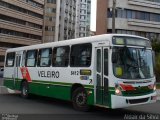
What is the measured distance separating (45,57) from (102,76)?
193 inches

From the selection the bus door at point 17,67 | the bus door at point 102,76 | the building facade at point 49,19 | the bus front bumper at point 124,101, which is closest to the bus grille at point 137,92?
the bus front bumper at point 124,101

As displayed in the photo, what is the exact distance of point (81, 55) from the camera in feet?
45.3

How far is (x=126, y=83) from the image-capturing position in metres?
11.8

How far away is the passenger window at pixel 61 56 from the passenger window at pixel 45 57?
1.75 feet

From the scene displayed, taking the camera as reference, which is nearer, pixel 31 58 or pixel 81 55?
pixel 81 55

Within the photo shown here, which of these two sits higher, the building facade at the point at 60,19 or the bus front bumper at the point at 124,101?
the building facade at the point at 60,19

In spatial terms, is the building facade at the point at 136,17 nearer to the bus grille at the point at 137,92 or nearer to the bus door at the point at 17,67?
the bus door at the point at 17,67

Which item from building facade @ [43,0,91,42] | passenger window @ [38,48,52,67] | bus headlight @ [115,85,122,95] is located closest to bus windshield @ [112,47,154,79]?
bus headlight @ [115,85,122,95]

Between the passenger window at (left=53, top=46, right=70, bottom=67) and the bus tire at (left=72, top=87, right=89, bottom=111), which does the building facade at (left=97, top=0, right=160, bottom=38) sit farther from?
the bus tire at (left=72, top=87, right=89, bottom=111)

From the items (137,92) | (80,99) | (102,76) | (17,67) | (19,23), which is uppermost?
(19,23)

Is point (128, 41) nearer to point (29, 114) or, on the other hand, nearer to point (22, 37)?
point (29, 114)

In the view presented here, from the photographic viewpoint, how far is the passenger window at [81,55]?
43.8ft

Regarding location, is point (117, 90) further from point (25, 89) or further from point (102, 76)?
point (25, 89)

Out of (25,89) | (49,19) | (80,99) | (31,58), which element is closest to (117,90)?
(80,99)
